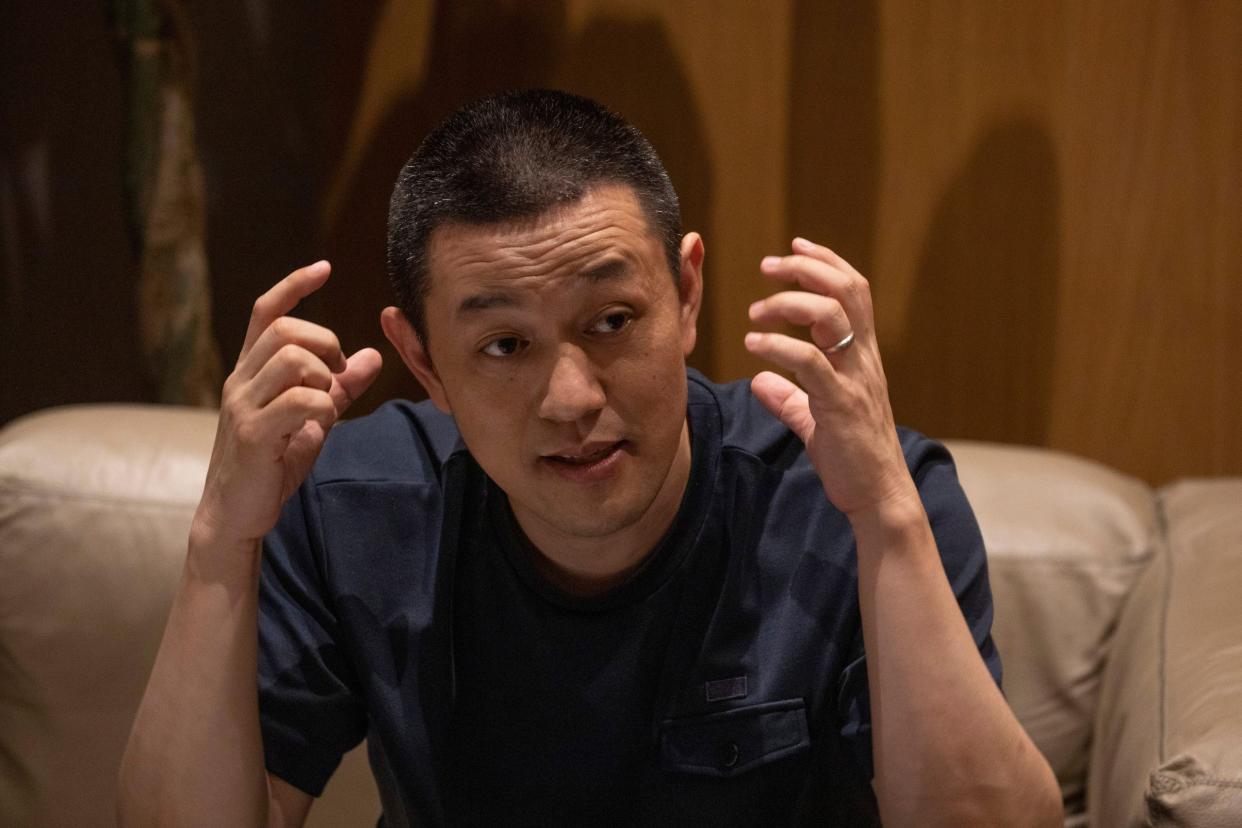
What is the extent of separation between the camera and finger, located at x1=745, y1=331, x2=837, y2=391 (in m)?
1.08

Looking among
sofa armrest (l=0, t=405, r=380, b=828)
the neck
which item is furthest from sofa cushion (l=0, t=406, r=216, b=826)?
the neck

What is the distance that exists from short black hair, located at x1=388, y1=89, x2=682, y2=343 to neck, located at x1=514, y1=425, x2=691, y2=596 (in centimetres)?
22

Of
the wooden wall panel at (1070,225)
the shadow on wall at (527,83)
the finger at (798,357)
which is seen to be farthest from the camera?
the shadow on wall at (527,83)

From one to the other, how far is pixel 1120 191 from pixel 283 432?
54.0 inches

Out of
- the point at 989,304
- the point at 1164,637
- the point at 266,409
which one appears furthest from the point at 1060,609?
the point at 266,409

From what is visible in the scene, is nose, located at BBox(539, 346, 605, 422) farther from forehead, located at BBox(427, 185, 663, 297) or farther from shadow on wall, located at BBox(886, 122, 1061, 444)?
shadow on wall, located at BBox(886, 122, 1061, 444)

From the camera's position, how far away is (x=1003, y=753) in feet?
3.79

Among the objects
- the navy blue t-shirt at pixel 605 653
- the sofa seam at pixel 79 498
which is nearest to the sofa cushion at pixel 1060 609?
the navy blue t-shirt at pixel 605 653

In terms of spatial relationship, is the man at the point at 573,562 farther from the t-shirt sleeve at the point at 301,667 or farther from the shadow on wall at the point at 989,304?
the shadow on wall at the point at 989,304

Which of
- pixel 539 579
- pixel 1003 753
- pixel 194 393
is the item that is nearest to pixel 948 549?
pixel 1003 753

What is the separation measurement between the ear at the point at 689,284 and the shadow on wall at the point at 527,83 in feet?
2.73

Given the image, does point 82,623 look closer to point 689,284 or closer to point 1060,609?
point 689,284

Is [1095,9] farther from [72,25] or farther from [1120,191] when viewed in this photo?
[72,25]

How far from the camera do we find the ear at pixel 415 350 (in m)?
1.33
